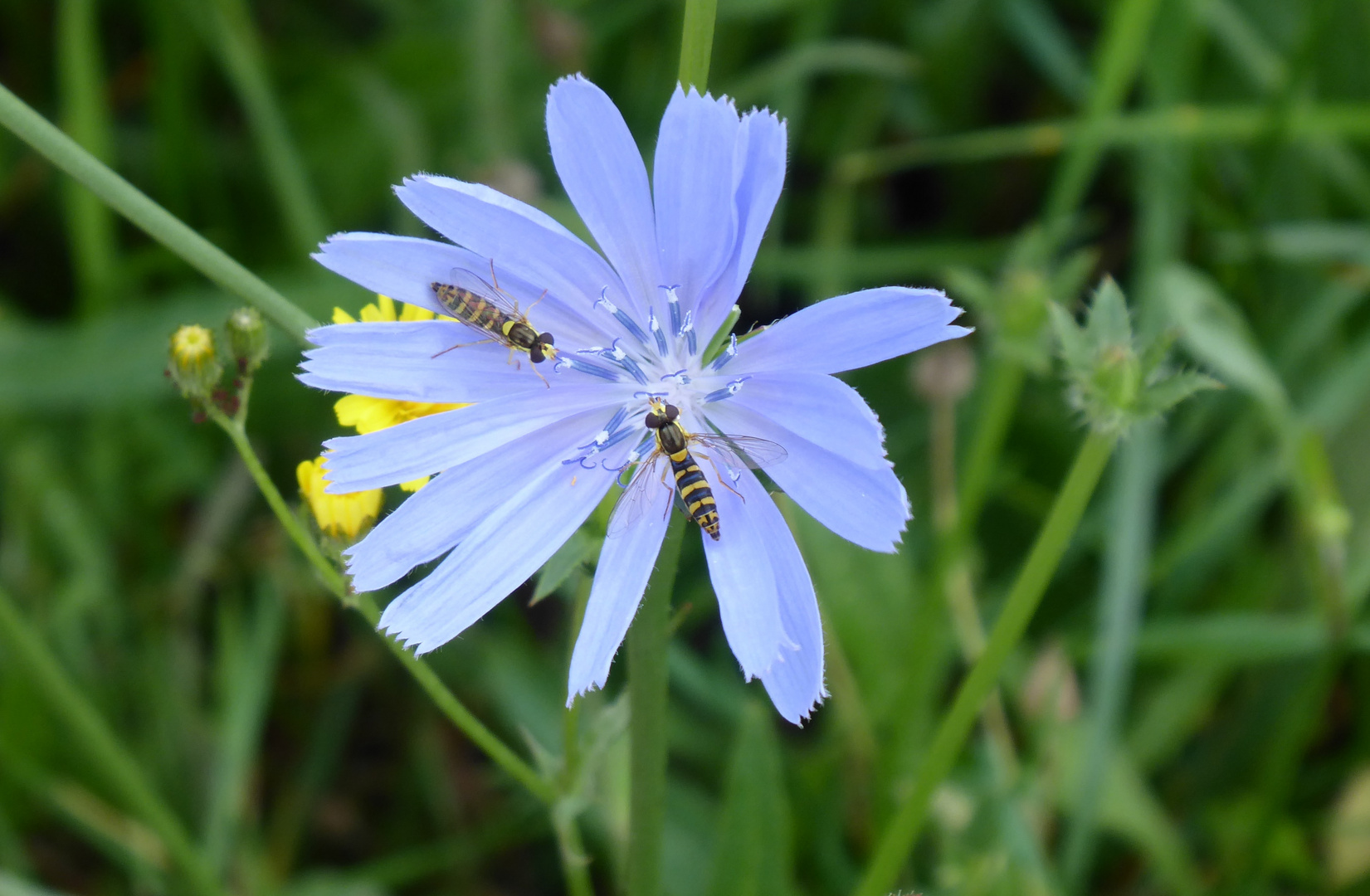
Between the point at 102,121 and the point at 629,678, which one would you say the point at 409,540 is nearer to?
the point at 629,678

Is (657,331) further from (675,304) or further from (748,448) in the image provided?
(748,448)

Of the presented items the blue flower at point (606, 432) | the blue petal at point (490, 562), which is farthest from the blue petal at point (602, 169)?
the blue petal at point (490, 562)

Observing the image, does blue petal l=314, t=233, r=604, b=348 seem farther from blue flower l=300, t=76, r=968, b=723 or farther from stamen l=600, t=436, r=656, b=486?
stamen l=600, t=436, r=656, b=486

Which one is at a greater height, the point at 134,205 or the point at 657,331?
the point at 657,331

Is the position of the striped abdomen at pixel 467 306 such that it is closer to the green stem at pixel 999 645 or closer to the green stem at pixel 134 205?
the green stem at pixel 134 205

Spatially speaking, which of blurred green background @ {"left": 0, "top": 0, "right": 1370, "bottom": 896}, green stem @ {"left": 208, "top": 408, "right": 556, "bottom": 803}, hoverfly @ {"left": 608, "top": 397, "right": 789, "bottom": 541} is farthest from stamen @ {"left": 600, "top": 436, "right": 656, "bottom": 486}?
blurred green background @ {"left": 0, "top": 0, "right": 1370, "bottom": 896}

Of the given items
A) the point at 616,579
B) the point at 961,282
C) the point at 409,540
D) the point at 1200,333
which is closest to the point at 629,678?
the point at 616,579

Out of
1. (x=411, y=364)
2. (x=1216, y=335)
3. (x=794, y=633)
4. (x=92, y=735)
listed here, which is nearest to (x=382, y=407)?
(x=411, y=364)
